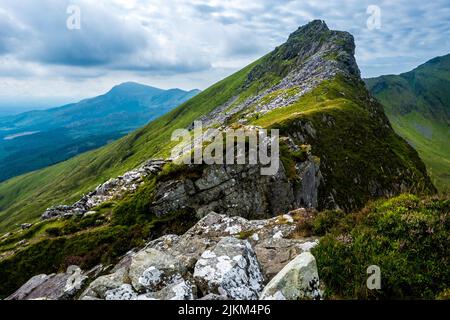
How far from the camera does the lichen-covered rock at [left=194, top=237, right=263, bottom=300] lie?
11.7m

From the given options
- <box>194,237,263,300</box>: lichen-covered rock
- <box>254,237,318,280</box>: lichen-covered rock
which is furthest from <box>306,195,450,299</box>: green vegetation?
<box>194,237,263,300</box>: lichen-covered rock

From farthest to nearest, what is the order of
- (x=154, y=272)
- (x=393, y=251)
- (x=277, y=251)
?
1. (x=277, y=251)
2. (x=154, y=272)
3. (x=393, y=251)

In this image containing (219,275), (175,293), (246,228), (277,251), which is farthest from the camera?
(246,228)

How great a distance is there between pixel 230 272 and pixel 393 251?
6020mm

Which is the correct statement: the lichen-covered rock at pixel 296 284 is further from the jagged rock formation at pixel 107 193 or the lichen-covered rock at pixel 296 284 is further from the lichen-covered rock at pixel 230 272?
the jagged rock formation at pixel 107 193

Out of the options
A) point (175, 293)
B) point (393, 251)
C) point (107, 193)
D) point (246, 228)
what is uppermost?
point (393, 251)

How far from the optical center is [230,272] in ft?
39.5

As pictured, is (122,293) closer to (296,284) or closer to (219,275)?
(219,275)

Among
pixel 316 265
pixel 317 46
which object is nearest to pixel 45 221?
pixel 316 265

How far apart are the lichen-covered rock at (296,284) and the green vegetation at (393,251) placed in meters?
0.59

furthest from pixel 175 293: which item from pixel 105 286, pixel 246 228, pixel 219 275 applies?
pixel 246 228

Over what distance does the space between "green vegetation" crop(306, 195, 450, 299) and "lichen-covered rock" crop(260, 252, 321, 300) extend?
0.59 metres
